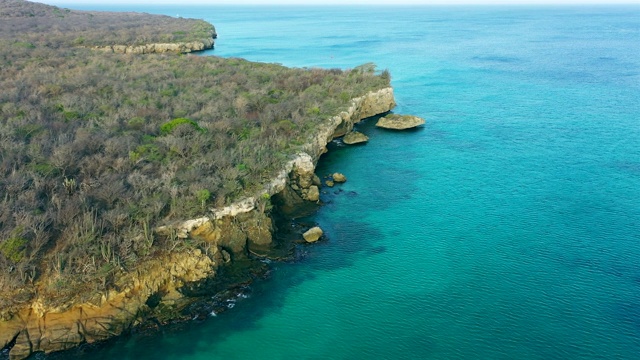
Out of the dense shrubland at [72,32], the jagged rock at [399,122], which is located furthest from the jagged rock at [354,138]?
the dense shrubland at [72,32]

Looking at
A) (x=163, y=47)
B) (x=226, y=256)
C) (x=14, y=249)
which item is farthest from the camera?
(x=163, y=47)

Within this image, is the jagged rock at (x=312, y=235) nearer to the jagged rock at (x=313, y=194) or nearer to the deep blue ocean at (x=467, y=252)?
the deep blue ocean at (x=467, y=252)

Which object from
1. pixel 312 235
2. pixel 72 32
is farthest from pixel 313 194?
pixel 72 32

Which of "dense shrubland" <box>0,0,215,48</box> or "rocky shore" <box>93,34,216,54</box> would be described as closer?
"dense shrubland" <box>0,0,215,48</box>

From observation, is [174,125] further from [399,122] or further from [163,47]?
[163,47]

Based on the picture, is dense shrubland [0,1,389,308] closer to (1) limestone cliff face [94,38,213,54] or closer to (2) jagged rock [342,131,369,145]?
(2) jagged rock [342,131,369,145]

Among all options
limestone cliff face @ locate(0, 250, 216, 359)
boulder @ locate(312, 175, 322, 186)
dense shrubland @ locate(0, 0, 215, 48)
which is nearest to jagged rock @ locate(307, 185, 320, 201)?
boulder @ locate(312, 175, 322, 186)

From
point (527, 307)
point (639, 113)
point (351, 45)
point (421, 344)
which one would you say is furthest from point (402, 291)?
point (351, 45)
